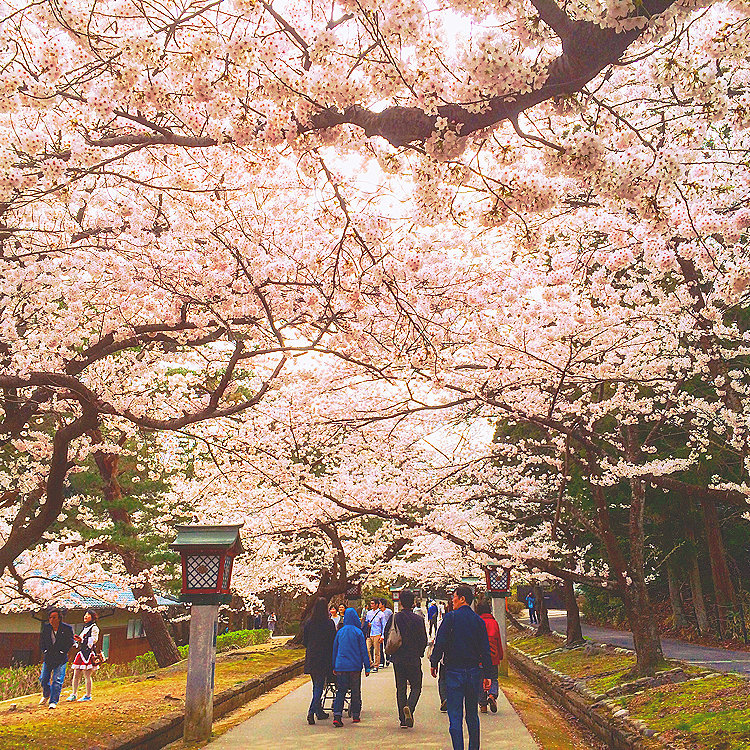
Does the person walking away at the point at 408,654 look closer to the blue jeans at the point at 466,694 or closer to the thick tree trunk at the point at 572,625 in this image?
the blue jeans at the point at 466,694

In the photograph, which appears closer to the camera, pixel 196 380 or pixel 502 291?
pixel 502 291

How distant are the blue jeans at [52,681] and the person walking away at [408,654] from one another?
534cm

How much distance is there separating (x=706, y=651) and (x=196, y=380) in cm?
1302

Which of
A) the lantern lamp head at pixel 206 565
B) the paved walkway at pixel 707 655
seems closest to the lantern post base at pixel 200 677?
the lantern lamp head at pixel 206 565

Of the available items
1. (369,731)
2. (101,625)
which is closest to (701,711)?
(369,731)

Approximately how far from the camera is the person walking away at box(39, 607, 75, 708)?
1112cm

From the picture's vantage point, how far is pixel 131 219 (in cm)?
810

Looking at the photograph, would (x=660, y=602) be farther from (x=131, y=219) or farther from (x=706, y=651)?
(x=131, y=219)

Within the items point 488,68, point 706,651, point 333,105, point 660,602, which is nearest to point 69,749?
point 333,105

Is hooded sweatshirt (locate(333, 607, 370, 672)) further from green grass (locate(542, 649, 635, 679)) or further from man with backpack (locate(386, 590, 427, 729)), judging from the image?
green grass (locate(542, 649, 635, 679))

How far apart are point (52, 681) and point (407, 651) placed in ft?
18.6

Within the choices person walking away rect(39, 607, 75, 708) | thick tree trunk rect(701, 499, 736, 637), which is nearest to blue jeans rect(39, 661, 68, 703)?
person walking away rect(39, 607, 75, 708)

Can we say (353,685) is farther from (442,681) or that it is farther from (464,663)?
(464,663)

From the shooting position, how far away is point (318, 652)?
9.67 m
